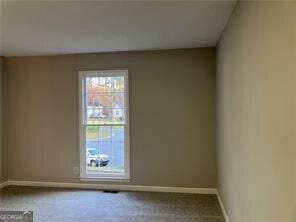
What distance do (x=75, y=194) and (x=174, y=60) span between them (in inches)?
108

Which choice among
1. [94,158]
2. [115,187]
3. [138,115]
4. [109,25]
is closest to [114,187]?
[115,187]

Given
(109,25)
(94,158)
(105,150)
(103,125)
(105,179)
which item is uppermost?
(109,25)

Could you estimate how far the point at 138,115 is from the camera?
189 inches

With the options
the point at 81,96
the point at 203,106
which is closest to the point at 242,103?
the point at 203,106

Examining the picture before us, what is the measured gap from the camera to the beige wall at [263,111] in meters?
1.34

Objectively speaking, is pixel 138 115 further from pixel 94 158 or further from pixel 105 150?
pixel 94 158

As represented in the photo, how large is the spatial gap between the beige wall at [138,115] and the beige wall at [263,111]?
1585 millimetres

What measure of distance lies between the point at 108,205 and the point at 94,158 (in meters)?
1.19

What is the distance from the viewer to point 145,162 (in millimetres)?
4793

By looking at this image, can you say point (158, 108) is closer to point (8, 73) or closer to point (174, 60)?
point (174, 60)

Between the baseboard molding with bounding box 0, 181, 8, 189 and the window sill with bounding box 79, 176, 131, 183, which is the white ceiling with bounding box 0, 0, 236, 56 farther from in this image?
the baseboard molding with bounding box 0, 181, 8, 189

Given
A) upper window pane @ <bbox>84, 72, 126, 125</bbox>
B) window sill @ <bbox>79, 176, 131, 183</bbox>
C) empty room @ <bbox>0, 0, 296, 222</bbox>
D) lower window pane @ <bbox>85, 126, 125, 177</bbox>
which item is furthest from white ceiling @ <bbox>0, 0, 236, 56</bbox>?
window sill @ <bbox>79, 176, 131, 183</bbox>

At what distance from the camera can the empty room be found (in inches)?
114

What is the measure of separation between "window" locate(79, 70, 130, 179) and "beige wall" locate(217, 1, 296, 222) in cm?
231
